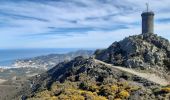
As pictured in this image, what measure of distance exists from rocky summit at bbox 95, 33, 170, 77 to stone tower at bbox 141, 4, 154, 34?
221cm

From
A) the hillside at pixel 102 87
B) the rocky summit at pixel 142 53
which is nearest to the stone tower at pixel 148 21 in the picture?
the rocky summit at pixel 142 53

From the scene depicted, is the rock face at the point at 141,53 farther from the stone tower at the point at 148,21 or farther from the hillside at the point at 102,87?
the hillside at the point at 102,87

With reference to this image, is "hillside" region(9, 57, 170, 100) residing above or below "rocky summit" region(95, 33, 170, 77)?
below

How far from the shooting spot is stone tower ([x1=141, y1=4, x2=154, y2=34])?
8725 cm

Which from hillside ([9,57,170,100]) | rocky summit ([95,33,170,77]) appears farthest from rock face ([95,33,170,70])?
hillside ([9,57,170,100])

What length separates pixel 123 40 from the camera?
88.6m

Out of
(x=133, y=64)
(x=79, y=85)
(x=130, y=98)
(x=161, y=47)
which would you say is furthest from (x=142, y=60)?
(x=130, y=98)

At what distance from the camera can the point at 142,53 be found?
80.9m

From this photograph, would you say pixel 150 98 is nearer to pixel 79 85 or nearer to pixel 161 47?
pixel 79 85

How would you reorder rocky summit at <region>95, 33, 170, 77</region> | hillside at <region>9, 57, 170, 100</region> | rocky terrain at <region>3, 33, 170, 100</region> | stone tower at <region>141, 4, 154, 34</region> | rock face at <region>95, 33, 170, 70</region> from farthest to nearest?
stone tower at <region>141, 4, 154, 34</region>, rock face at <region>95, 33, 170, 70</region>, rocky summit at <region>95, 33, 170, 77</region>, rocky terrain at <region>3, 33, 170, 100</region>, hillside at <region>9, 57, 170, 100</region>

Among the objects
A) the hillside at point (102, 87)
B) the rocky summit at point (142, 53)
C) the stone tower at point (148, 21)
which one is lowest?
the hillside at point (102, 87)

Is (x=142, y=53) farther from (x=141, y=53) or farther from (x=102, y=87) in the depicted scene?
(x=102, y=87)

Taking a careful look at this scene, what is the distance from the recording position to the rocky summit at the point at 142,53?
256ft

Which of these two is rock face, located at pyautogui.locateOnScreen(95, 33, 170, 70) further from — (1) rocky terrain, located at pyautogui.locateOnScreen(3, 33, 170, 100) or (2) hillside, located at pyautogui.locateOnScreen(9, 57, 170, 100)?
(2) hillside, located at pyautogui.locateOnScreen(9, 57, 170, 100)
